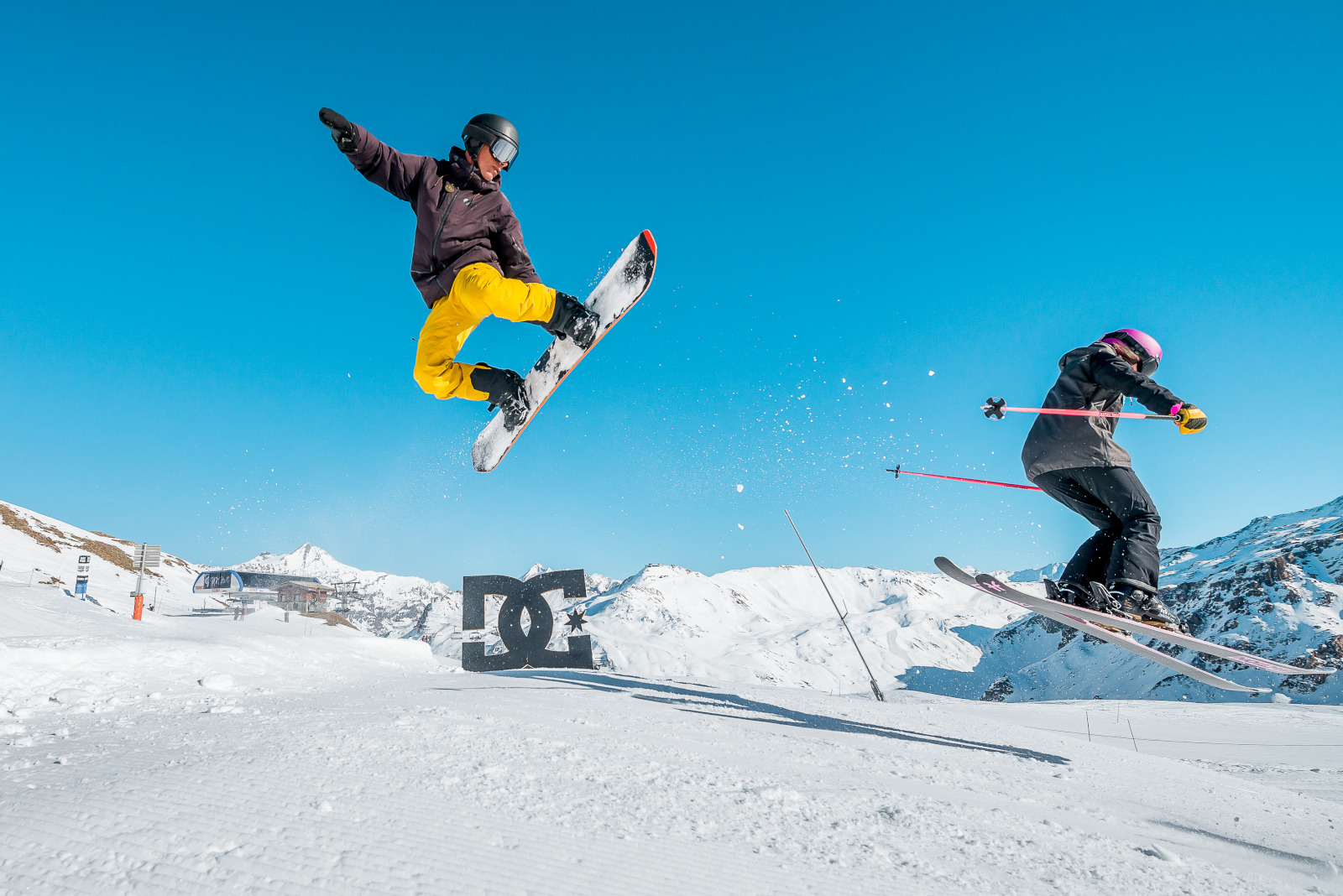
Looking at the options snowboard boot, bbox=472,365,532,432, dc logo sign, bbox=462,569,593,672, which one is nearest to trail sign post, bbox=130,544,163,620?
dc logo sign, bbox=462,569,593,672

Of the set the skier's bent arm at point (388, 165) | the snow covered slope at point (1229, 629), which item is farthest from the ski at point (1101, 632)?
the snow covered slope at point (1229, 629)

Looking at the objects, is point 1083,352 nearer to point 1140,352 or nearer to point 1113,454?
point 1140,352

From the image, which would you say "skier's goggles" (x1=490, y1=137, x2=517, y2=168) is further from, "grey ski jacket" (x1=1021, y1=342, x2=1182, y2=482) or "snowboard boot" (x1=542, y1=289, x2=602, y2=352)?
"grey ski jacket" (x1=1021, y1=342, x2=1182, y2=482)

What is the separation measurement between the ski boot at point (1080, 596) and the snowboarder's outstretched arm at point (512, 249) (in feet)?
15.1

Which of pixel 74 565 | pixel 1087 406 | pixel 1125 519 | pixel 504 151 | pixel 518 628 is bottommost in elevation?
pixel 518 628

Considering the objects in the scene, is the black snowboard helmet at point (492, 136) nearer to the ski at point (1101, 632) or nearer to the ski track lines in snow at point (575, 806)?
the ski track lines in snow at point (575, 806)

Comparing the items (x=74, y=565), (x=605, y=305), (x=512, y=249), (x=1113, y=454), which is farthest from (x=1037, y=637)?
(x=512, y=249)

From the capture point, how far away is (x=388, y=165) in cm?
420

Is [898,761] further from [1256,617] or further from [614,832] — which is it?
[1256,617]

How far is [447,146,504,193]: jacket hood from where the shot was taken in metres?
4.32

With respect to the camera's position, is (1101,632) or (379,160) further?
(1101,632)

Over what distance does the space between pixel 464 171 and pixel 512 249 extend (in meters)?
0.59

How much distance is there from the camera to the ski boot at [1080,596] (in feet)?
14.2

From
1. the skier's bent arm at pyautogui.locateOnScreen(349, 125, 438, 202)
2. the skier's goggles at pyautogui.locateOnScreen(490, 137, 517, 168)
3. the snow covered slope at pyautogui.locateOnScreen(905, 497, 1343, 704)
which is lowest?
the snow covered slope at pyautogui.locateOnScreen(905, 497, 1343, 704)
